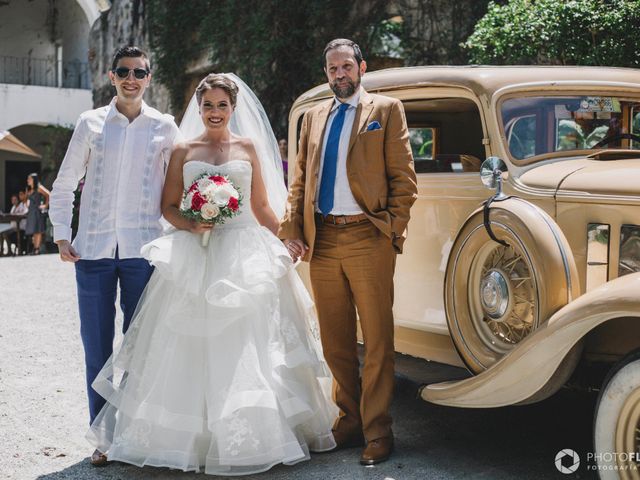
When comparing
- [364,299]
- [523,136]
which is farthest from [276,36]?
[364,299]

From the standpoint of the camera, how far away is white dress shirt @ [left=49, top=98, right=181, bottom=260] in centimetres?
391

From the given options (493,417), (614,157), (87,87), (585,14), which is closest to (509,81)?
(614,157)

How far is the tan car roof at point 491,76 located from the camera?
4090 mm

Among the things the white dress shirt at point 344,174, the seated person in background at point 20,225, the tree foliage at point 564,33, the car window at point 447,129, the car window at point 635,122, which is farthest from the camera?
the seated person in background at point 20,225

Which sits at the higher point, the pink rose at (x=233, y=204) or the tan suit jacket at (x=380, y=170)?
the tan suit jacket at (x=380, y=170)

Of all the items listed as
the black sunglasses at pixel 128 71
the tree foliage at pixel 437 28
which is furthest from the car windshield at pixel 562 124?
the tree foliage at pixel 437 28

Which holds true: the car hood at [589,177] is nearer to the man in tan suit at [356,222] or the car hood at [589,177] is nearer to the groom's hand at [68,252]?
the man in tan suit at [356,222]

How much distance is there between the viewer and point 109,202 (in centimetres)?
393

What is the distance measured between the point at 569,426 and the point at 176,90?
555 inches

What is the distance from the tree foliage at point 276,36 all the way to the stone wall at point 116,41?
1887 millimetres

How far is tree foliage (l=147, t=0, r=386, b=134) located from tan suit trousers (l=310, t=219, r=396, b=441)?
924 cm

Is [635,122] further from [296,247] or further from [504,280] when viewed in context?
[296,247]

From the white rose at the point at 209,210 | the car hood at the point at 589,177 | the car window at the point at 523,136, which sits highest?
the car window at the point at 523,136

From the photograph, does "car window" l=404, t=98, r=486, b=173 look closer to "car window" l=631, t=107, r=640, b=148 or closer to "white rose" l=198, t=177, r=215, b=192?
"car window" l=631, t=107, r=640, b=148
